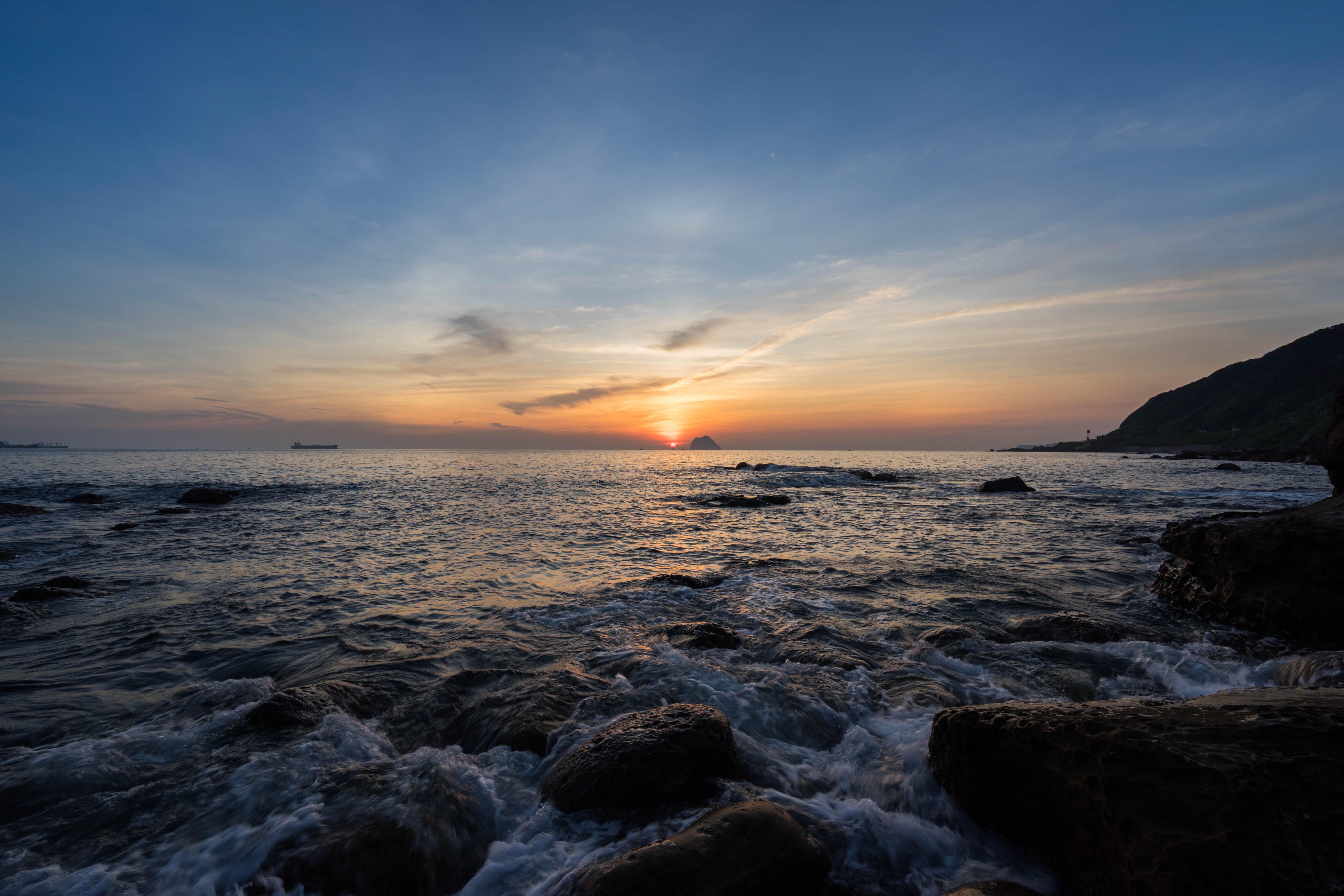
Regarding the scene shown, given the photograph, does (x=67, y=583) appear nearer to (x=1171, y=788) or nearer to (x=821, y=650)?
(x=821, y=650)

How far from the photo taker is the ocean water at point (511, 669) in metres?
4.46

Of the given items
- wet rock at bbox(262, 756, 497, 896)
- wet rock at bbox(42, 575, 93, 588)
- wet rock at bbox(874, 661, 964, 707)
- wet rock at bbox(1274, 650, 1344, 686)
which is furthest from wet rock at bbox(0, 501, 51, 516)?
wet rock at bbox(1274, 650, 1344, 686)

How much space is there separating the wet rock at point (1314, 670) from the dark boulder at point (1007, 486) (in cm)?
3372

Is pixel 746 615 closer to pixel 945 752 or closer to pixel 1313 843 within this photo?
pixel 945 752

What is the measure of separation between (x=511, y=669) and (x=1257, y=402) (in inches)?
6886

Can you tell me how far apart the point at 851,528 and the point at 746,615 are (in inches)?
516

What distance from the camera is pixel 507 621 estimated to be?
34.1 ft

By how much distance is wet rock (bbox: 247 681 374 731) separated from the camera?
638cm

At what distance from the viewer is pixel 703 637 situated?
9.14 metres

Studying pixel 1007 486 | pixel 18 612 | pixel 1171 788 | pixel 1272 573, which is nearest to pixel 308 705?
pixel 1171 788

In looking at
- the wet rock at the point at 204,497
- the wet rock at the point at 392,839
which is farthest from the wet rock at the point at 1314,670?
the wet rock at the point at 204,497

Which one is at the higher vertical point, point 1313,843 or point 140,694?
point 1313,843

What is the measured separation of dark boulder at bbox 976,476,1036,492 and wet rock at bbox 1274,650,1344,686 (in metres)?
33.7

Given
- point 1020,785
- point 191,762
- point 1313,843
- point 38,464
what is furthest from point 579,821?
point 38,464
